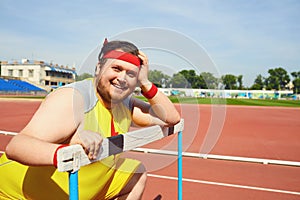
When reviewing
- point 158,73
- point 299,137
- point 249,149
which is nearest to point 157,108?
point 158,73

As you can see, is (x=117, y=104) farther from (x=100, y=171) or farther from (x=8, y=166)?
(x=8, y=166)

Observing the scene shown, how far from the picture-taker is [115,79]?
4.83ft

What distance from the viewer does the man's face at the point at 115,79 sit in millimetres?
1432

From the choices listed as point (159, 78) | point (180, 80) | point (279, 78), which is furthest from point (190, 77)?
point (279, 78)

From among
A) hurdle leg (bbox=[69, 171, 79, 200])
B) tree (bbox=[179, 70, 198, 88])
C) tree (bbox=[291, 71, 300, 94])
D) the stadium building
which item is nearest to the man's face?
tree (bbox=[179, 70, 198, 88])

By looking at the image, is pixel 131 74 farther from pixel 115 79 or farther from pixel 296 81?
pixel 296 81

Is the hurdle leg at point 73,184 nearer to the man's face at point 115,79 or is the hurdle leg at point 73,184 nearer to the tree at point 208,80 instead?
the man's face at point 115,79

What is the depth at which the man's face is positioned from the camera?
4.70 ft

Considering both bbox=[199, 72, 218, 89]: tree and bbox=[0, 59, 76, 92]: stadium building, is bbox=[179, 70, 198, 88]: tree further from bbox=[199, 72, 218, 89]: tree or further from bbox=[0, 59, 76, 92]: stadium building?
bbox=[0, 59, 76, 92]: stadium building

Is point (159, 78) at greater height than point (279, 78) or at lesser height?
lesser

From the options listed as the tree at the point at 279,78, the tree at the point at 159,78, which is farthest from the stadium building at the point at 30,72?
the tree at the point at 279,78

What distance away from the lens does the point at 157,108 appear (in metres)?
1.97

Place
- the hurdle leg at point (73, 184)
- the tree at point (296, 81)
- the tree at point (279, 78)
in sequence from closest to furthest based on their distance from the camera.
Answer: the hurdle leg at point (73, 184) < the tree at point (296, 81) < the tree at point (279, 78)

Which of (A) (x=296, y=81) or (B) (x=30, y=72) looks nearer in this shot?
(B) (x=30, y=72)
